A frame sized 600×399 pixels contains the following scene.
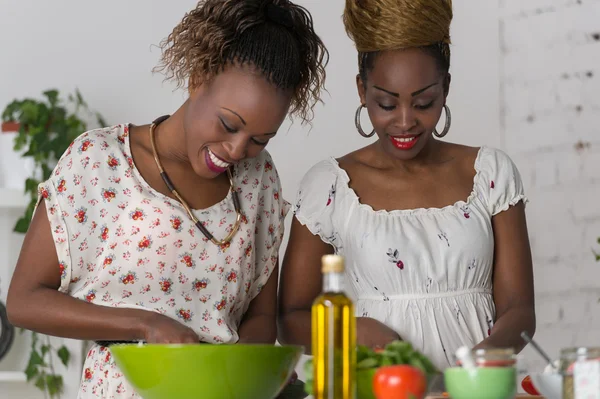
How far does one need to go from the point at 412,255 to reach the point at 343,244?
16cm

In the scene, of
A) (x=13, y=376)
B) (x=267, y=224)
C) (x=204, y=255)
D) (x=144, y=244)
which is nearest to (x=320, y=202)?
(x=267, y=224)

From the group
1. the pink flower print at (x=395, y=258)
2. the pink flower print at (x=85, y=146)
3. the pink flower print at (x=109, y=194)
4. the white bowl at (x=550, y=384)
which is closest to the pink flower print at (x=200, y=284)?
the pink flower print at (x=109, y=194)

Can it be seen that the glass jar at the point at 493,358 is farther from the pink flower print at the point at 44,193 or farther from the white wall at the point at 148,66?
the white wall at the point at 148,66

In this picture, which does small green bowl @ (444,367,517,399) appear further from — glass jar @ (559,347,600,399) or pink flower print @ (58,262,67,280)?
pink flower print @ (58,262,67,280)

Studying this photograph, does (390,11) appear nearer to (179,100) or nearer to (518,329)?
(518,329)

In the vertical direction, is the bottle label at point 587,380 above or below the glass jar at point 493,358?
below

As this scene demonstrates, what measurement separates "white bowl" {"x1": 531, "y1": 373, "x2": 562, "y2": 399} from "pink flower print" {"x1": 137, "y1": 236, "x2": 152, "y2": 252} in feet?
2.56

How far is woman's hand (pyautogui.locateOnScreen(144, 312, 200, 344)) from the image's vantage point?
1418mm

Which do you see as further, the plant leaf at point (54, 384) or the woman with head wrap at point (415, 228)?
the plant leaf at point (54, 384)

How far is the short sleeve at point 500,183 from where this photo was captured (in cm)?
201

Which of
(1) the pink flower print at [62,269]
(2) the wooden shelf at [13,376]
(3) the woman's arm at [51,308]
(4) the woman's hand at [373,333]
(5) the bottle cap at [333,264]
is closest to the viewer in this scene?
(5) the bottle cap at [333,264]

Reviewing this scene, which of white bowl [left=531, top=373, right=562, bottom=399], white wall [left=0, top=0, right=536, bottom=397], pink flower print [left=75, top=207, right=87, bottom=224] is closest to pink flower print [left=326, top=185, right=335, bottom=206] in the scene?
pink flower print [left=75, top=207, right=87, bottom=224]

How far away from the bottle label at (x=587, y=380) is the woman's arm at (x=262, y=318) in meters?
0.82

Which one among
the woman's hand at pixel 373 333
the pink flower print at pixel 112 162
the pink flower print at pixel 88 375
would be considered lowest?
the pink flower print at pixel 88 375
